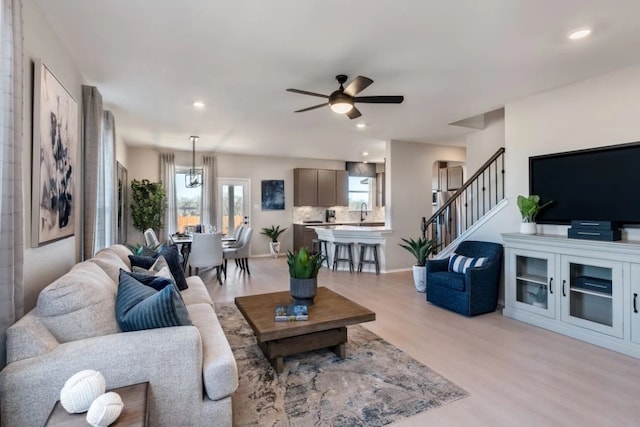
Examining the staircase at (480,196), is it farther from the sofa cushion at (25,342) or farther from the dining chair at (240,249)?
the sofa cushion at (25,342)

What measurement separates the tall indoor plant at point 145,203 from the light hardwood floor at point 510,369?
16.4ft

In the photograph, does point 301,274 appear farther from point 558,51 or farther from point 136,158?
point 136,158

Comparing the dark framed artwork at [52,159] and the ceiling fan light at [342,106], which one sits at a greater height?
the ceiling fan light at [342,106]

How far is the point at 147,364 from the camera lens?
1.58 meters

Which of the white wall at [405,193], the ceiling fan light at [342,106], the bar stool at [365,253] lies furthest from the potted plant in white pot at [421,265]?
the ceiling fan light at [342,106]

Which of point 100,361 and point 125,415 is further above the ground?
point 100,361

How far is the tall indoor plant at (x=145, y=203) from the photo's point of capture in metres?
6.96

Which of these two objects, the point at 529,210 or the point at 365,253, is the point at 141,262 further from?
the point at 365,253

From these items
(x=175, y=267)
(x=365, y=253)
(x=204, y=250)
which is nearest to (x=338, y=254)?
(x=365, y=253)

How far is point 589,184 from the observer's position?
3369 mm

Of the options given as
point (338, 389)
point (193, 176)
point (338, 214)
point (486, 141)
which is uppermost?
point (486, 141)

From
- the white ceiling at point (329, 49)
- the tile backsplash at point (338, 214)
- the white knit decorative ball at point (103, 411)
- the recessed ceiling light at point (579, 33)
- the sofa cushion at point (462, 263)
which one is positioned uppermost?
the white ceiling at point (329, 49)

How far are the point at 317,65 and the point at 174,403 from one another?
9.33 feet

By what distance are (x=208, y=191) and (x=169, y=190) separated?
854 millimetres
